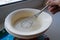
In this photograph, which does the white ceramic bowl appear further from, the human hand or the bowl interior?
the human hand

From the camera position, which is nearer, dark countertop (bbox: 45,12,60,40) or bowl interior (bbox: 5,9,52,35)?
bowl interior (bbox: 5,9,52,35)

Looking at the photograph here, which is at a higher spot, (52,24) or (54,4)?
(54,4)

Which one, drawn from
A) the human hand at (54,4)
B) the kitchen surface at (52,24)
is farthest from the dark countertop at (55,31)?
the human hand at (54,4)

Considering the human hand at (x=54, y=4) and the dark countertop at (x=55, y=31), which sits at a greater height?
the human hand at (x=54, y=4)

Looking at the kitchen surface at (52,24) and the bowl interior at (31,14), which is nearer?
the bowl interior at (31,14)

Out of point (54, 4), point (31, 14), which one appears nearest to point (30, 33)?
point (31, 14)

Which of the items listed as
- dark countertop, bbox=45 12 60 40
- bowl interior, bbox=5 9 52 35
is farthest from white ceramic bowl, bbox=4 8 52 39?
dark countertop, bbox=45 12 60 40

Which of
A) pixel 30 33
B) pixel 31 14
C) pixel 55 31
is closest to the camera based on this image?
pixel 30 33

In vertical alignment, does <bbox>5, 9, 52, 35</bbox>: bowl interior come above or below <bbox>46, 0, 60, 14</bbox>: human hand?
below

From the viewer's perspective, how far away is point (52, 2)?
656 mm

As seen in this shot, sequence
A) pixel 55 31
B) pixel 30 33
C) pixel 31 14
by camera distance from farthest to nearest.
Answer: pixel 55 31
pixel 31 14
pixel 30 33

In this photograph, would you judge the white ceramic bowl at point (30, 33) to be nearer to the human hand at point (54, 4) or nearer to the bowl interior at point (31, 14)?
the bowl interior at point (31, 14)

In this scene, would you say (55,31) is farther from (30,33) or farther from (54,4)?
(30,33)

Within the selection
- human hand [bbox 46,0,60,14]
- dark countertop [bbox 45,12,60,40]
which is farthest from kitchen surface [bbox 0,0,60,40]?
human hand [bbox 46,0,60,14]
